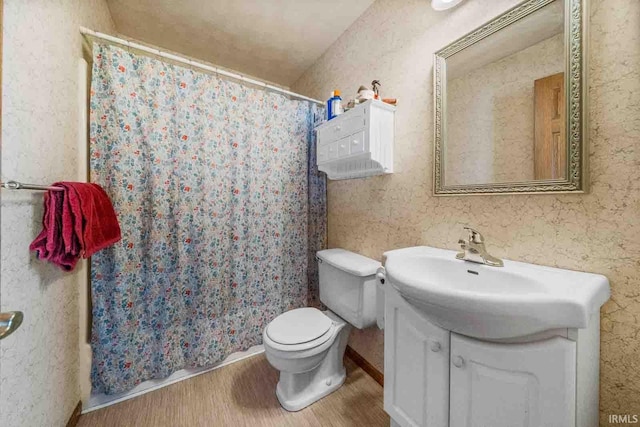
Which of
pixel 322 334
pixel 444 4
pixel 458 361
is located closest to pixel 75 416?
pixel 322 334

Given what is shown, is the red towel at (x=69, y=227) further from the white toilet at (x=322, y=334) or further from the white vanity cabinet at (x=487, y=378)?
the white vanity cabinet at (x=487, y=378)

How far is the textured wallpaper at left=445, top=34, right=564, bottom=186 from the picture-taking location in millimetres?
884

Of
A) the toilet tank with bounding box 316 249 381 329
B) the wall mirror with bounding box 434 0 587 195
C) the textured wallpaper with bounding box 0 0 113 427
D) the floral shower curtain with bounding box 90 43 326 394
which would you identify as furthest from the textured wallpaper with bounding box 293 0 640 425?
the textured wallpaper with bounding box 0 0 113 427

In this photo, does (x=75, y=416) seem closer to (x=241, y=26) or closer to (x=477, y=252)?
(x=477, y=252)

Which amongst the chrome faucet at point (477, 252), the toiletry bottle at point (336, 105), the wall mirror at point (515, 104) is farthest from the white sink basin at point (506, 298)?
the toiletry bottle at point (336, 105)

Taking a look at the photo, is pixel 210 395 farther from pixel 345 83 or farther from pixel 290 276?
pixel 345 83

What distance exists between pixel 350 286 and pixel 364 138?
84 cm

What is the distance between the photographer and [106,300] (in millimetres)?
1289

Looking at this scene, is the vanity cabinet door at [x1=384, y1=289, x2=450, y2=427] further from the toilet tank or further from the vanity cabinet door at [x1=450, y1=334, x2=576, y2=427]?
the toilet tank

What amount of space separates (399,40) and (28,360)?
7.06 feet

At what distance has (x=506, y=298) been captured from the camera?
576 millimetres

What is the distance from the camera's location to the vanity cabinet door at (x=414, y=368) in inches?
30.8

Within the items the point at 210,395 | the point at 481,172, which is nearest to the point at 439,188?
the point at 481,172

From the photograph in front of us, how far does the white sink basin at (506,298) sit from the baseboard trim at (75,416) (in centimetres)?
168
